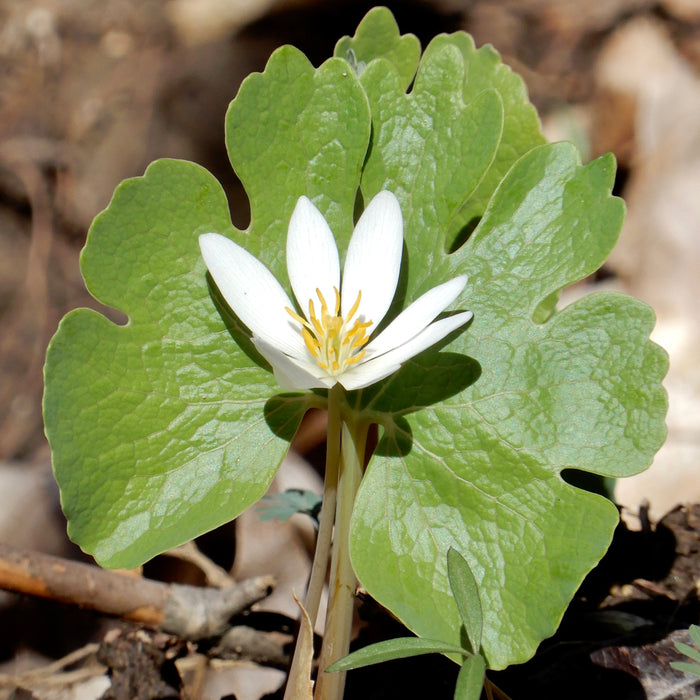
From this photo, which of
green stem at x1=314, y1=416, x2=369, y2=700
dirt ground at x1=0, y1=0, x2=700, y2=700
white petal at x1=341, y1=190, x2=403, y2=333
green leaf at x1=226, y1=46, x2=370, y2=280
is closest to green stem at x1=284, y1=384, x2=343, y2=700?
green stem at x1=314, y1=416, x2=369, y2=700

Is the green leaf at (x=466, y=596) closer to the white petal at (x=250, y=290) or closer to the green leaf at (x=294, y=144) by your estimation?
the white petal at (x=250, y=290)

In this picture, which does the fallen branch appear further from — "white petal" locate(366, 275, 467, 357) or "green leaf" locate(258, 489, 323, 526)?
"white petal" locate(366, 275, 467, 357)

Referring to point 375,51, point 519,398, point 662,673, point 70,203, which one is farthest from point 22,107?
point 662,673

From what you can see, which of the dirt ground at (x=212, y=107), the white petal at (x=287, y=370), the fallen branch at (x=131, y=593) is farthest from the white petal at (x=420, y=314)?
the dirt ground at (x=212, y=107)

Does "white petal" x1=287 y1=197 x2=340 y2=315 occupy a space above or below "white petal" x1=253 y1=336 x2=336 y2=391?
above

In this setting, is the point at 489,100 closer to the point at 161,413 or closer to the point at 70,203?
the point at 161,413

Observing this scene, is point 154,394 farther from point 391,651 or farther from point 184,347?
point 391,651
